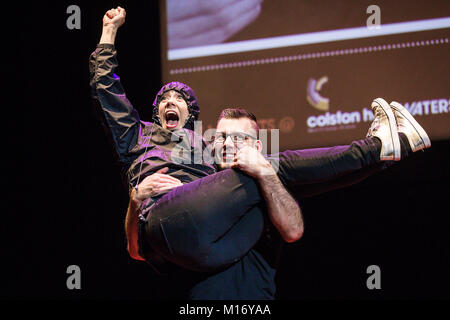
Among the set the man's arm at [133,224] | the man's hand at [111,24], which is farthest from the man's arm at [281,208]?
the man's hand at [111,24]

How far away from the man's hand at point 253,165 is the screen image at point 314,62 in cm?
112

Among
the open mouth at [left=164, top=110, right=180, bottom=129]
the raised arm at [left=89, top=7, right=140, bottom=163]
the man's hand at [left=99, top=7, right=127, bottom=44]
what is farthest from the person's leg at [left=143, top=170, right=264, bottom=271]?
the man's hand at [left=99, top=7, right=127, bottom=44]

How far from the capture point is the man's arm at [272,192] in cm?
171

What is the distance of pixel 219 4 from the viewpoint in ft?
10.3

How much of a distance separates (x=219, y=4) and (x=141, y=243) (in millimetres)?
1808

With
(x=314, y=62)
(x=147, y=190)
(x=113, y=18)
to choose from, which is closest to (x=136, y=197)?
(x=147, y=190)

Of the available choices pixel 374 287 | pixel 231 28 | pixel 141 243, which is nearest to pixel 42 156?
pixel 231 28

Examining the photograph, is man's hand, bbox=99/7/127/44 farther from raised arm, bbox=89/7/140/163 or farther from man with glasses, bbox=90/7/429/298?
man with glasses, bbox=90/7/429/298

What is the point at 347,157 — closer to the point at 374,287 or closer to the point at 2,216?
the point at 374,287

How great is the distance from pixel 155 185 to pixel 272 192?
446 millimetres

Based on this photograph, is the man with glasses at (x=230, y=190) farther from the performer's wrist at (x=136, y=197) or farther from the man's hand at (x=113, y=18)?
the man's hand at (x=113, y=18)

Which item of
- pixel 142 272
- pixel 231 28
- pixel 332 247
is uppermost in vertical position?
pixel 231 28

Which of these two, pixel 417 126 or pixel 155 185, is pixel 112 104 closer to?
pixel 155 185

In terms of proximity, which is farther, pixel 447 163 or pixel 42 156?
pixel 42 156
